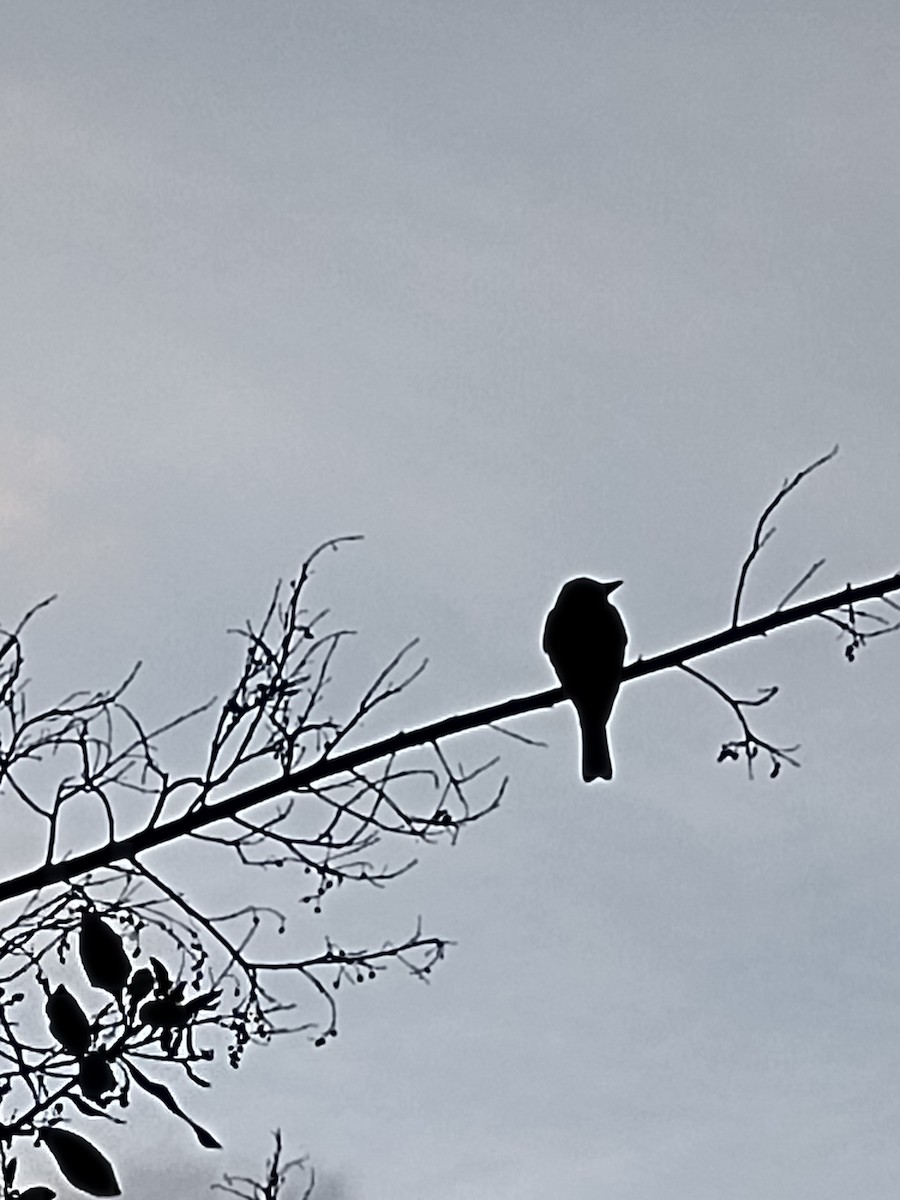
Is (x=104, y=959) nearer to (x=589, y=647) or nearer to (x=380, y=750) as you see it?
(x=380, y=750)

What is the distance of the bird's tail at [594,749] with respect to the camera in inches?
233

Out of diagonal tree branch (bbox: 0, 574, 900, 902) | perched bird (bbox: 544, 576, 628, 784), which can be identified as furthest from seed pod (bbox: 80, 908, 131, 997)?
perched bird (bbox: 544, 576, 628, 784)

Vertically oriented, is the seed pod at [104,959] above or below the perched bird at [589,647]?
below

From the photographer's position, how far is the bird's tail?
5.92 meters

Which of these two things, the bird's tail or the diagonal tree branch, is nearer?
the diagonal tree branch

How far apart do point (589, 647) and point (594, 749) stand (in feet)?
2.28

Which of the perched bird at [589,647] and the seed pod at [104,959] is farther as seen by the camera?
the perched bird at [589,647]

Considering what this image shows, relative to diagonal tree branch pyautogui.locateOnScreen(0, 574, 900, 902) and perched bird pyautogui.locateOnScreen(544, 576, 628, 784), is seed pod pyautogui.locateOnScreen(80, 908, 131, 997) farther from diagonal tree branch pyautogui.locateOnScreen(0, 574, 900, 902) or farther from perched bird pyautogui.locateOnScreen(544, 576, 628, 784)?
perched bird pyautogui.locateOnScreen(544, 576, 628, 784)

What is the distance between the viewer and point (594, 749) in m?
Result: 6.02

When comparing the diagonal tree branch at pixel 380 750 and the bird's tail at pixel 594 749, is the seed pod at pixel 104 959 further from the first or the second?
the bird's tail at pixel 594 749

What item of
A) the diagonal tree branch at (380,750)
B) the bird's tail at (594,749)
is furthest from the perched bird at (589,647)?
the diagonal tree branch at (380,750)

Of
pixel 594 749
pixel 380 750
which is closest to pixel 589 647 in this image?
pixel 594 749

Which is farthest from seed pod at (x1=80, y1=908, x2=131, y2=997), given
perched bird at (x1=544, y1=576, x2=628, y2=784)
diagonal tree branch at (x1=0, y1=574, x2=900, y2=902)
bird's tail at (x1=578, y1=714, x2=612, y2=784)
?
bird's tail at (x1=578, y1=714, x2=612, y2=784)

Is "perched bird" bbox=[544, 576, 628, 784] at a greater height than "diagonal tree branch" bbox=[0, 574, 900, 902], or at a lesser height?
greater
